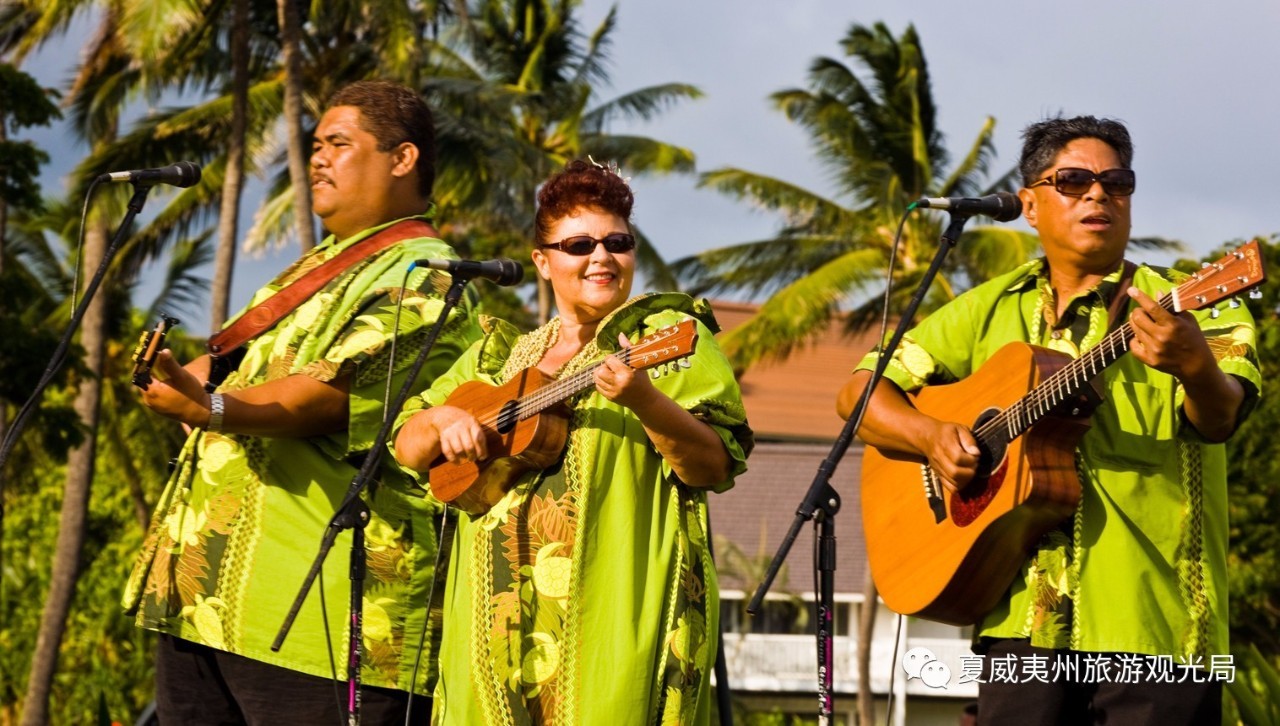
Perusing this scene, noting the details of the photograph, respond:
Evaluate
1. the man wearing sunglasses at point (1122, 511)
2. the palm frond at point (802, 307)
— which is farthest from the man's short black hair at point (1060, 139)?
the palm frond at point (802, 307)

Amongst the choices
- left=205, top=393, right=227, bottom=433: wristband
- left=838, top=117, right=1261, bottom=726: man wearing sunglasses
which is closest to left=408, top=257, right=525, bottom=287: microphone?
left=205, top=393, right=227, bottom=433: wristband

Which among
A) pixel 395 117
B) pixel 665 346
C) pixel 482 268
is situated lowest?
pixel 665 346

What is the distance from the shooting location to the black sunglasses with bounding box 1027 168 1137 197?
4.27 meters

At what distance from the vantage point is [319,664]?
14.6ft

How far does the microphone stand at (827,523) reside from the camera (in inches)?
151

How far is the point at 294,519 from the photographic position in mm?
4562

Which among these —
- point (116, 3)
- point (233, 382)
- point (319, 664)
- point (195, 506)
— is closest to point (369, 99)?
point (233, 382)

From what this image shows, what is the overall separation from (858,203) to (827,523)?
23.5m

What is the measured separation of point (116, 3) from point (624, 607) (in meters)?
18.1

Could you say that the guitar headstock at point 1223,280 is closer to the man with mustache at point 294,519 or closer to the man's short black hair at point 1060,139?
the man's short black hair at point 1060,139

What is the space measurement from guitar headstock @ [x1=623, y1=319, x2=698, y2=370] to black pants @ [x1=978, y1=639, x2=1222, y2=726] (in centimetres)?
113

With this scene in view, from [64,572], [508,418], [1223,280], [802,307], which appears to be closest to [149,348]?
[508,418]

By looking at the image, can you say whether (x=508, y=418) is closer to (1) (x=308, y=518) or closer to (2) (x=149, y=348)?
(1) (x=308, y=518)

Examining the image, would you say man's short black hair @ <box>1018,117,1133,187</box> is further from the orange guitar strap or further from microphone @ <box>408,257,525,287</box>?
the orange guitar strap
